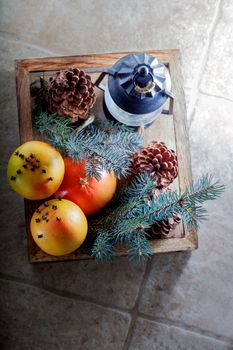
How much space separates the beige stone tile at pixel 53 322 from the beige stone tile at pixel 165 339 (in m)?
0.04

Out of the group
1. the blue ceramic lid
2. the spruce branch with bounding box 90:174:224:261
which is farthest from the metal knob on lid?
the spruce branch with bounding box 90:174:224:261

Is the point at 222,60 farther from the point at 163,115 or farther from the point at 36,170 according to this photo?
the point at 36,170

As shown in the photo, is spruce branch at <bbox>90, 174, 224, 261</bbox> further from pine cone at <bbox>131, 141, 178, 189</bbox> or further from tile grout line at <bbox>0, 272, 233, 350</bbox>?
tile grout line at <bbox>0, 272, 233, 350</bbox>

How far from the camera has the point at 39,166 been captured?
77cm

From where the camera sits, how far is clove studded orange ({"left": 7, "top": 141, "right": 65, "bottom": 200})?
0.77 metres

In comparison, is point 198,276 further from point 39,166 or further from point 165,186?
point 39,166

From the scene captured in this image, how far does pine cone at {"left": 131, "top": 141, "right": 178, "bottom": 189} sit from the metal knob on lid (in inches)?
3.0

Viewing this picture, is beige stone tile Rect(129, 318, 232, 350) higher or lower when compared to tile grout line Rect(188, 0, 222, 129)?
lower

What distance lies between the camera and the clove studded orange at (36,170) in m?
0.77

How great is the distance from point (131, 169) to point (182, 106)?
0.65ft

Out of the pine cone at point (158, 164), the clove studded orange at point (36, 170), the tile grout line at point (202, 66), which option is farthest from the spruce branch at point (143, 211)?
the tile grout line at point (202, 66)

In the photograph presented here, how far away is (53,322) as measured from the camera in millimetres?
1077

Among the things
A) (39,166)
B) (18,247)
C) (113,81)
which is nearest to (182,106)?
(113,81)

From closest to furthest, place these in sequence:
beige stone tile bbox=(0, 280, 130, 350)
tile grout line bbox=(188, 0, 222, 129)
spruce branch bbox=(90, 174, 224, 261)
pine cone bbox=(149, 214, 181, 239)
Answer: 1. spruce branch bbox=(90, 174, 224, 261)
2. pine cone bbox=(149, 214, 181, 239)
3. beige stone tile bbox=(0, 280, 130, 350)
4. tile grout line bbox=(188, 0, 222, 129)
